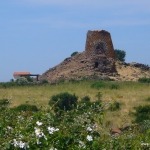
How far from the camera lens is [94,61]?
61.3m

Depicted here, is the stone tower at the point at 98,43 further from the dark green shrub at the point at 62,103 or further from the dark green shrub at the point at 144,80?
the dark green shrub at the point at 62,103

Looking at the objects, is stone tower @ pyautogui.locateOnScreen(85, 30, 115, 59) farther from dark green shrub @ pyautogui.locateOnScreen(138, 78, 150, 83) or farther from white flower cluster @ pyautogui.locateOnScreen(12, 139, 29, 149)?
white flower cluster @ pyautogui.locateOnScreen(12, 139, 29, 149)

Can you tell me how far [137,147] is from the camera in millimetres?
5590

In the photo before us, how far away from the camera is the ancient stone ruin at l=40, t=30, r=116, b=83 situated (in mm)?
60703

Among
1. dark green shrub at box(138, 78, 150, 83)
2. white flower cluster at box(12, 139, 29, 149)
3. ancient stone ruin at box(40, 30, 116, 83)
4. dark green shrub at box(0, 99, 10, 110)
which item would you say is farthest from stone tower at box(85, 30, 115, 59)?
white flower cluster at box(12, 139, 29, 149)

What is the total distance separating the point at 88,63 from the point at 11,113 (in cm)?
5577

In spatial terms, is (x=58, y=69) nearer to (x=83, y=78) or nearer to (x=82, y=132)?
(x=83, y=78)

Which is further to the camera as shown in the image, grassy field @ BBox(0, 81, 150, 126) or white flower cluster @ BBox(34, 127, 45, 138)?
grassy field @ BBox(0, 81, 150, 126)

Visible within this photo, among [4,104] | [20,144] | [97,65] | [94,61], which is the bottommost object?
[20,144]

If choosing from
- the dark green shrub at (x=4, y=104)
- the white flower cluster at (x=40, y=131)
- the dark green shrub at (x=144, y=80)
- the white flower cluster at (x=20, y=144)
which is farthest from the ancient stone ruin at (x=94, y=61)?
the white flower cluster at (x=20, y=144)

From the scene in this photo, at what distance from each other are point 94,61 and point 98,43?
1.77m

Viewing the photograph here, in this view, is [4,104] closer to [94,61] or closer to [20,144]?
[20,144]

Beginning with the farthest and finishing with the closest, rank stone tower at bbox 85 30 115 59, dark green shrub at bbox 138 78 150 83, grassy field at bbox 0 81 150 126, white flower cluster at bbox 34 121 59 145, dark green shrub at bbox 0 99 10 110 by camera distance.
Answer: stone tower at bbox 85 30 115 59 → dark green shrub at bbox 138 78 150 83 → grassy field at bbox 0 81 150 126 → dark green shrub at bbox 0 99 10 110 → white flower cluster at bbox 34 121 59 145

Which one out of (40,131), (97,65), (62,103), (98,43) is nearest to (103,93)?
(62,103)
